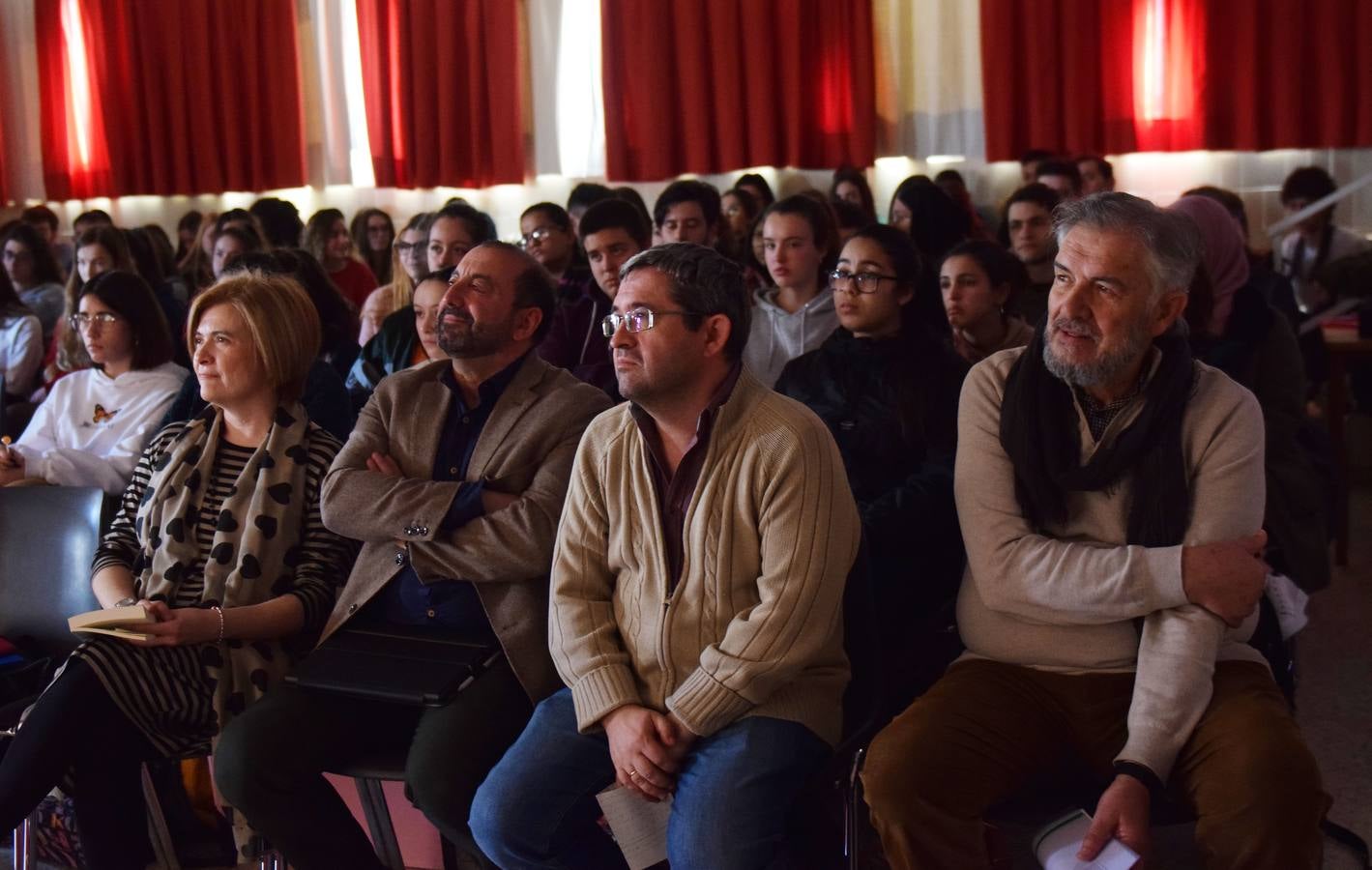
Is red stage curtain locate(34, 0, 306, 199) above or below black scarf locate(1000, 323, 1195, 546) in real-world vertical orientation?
above

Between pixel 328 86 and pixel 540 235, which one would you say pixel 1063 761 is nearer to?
pixel 540 235

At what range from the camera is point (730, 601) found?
2.12m

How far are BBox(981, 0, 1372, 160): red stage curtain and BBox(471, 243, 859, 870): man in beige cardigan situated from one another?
15.9 feet

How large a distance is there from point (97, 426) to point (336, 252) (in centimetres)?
279

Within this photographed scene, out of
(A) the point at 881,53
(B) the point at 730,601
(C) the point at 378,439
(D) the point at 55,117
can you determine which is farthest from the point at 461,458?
(D) the point at 55,117

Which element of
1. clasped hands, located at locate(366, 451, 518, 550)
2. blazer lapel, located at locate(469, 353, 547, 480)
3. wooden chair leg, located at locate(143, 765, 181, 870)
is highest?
blazer lapel, located at locate(469, 353, 547, 480)

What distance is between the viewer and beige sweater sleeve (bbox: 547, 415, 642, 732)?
84.5 inches

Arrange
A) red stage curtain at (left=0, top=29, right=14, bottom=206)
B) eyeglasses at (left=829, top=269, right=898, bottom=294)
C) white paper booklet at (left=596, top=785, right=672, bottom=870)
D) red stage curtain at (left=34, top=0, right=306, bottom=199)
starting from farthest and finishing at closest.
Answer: red stage curtain at (left=0, top=29, right=14, bottom=206)
red stage curtain at (left=34, top=0, right=306, bottom=199)
eyeglasses at (left=829, top=269, right=898, bottom=294)
white paper booklet at (left=596, top=785, right=672, bottom=870)

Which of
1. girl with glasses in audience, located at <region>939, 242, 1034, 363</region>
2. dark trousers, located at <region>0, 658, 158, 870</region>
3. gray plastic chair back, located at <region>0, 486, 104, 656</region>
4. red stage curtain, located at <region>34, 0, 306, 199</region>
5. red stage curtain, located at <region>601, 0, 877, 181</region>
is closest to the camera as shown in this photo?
dark trousers, located at <region>0, 658, 158, 870</region>

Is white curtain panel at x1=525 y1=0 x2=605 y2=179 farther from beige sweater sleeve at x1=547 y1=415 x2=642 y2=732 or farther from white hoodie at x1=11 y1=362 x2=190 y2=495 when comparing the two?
beige sweater sleeve at x1=547 y1=415 x2=642 y2=732

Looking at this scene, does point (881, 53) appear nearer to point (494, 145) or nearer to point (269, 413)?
point (494, 145)

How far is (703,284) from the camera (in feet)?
7.25

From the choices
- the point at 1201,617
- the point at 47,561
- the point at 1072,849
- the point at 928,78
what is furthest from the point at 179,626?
the point at 928,78

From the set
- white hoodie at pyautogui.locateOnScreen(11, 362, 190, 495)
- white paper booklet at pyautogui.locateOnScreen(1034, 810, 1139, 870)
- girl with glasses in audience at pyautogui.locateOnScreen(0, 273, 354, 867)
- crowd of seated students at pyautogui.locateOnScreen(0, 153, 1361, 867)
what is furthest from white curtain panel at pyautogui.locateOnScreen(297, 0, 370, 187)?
white paper booklet at pyautogui.locateOnScreen(1034, 810, 1139, 870)
